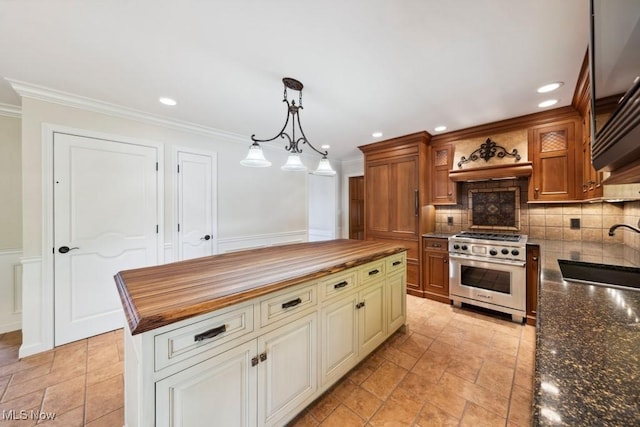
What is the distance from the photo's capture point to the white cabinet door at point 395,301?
7.51 feet

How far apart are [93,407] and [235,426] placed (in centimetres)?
129

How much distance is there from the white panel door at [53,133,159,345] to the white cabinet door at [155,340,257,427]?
7.81ft

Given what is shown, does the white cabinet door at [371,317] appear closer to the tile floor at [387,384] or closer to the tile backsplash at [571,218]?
the tile floor at [387,384]

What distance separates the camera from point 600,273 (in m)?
1.68

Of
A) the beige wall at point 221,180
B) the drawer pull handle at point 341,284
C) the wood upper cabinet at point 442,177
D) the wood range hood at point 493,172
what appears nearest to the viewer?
the drawer pull handle at point 341,284

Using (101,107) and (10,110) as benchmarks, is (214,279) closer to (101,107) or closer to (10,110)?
(101,107)

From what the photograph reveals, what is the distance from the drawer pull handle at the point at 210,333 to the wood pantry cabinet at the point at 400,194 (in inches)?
118

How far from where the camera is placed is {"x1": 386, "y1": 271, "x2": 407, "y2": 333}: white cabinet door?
229 centimetres

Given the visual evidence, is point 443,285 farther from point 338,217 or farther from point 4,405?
point 4,405

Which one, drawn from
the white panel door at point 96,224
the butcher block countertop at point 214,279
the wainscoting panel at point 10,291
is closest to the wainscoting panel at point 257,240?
the white panel door at point 96,224

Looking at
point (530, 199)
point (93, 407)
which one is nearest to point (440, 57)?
point (530, 199)

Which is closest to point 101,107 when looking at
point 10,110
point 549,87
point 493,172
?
point 10,110

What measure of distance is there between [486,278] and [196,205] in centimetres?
389

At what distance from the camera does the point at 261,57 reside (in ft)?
5.76
